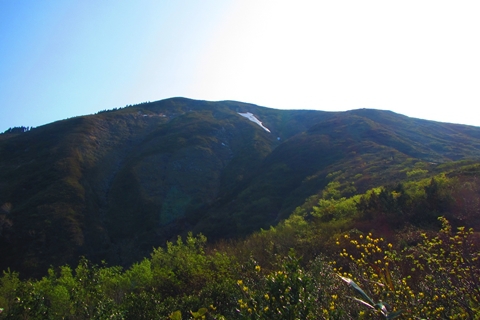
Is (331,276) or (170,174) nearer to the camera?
(331,276)

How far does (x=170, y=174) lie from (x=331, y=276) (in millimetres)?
71953

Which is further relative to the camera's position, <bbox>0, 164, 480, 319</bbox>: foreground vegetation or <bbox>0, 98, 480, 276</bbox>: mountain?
<bbox>0, 98, 480, 276</bbox>: mountain

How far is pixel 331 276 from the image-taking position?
6.31 metres

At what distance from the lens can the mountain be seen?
5116cm

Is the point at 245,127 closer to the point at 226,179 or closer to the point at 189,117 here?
the point at 189,117

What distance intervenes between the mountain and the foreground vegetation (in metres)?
16.8

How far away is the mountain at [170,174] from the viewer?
51.2 m

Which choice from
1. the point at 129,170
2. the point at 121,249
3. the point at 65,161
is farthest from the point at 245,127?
the point at 121,249

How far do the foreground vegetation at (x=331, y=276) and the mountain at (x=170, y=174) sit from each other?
16847 mm

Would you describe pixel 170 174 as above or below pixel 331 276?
below

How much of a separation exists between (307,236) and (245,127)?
88.1m

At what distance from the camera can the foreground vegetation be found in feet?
15.9

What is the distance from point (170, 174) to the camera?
76.2m

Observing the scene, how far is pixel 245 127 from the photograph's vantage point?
10969 centimetres
